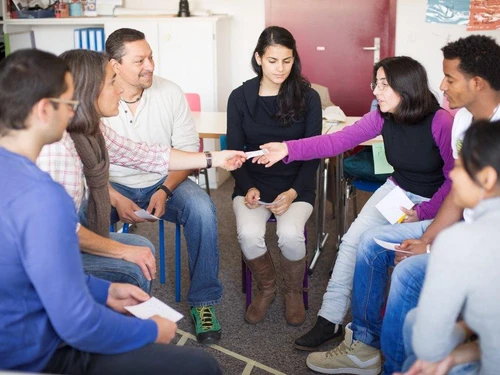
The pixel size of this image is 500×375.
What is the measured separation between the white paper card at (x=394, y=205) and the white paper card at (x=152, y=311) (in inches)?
46.0

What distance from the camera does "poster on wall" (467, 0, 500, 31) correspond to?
506 cm

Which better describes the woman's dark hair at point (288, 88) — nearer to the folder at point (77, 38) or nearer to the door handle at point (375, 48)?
the door handle at point (375, 48)

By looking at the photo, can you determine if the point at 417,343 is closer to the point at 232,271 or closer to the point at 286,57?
the point at 286,57

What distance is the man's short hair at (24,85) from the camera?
1456 millimetres

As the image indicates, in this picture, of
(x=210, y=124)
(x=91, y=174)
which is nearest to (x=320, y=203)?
(x=210, y=124)

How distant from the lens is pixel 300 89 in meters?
3.03

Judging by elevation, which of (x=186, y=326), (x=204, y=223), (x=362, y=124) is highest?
(x=362, y=124)

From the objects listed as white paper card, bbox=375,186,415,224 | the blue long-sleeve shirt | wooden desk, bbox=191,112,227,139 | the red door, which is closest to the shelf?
the red door

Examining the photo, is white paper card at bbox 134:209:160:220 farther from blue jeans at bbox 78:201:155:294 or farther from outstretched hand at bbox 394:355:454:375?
outstretched hand at bbox 394:355:454:375

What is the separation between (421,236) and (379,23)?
124 inches

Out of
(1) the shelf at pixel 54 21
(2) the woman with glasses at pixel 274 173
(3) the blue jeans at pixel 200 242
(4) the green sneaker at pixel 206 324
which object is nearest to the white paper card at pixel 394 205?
(2) the woman with glasses at pixel 274 173

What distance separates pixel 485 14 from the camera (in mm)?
5090

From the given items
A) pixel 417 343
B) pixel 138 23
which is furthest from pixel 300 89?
pixel 138 23

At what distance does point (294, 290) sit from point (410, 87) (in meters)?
0.99
